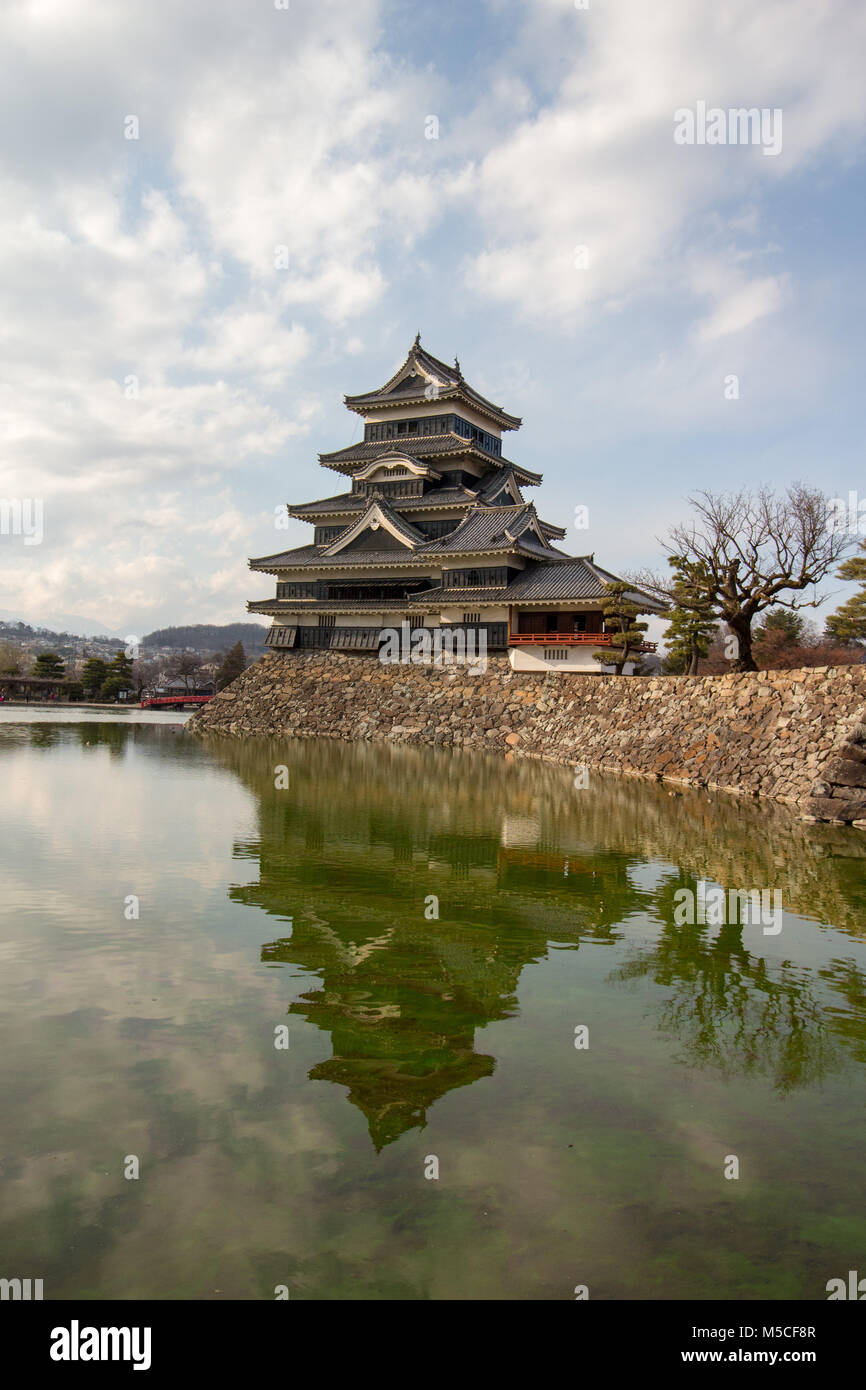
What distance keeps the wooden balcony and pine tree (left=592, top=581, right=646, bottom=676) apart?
0.38 meters

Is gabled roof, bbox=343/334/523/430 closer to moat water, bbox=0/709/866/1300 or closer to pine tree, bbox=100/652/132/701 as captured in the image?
moat water, bbox=0/709/866/1300

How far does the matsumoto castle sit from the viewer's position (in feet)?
129

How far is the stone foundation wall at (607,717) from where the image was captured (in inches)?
882

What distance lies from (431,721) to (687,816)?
2209 centimetres

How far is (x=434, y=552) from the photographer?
4097cm

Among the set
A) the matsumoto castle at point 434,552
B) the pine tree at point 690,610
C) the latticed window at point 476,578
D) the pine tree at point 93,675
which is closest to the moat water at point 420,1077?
the pine tree at point 690,610

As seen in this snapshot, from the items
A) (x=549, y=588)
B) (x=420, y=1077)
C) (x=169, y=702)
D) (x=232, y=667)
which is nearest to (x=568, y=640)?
(x=549, y=588)

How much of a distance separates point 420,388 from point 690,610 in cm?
2228

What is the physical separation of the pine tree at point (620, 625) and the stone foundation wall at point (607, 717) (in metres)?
1.22

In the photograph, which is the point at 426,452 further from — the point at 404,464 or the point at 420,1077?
the point at 420,1077

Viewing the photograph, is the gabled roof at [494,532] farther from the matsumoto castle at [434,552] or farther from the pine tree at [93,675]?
the pine tree at [93,675]
